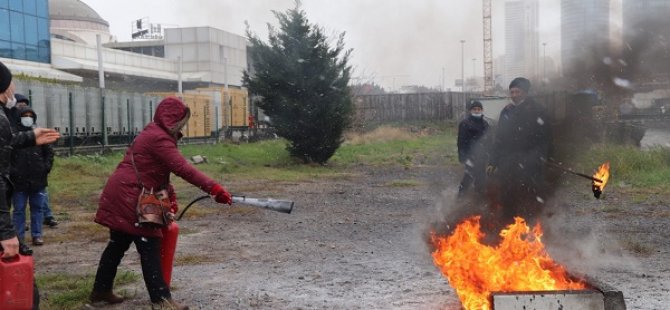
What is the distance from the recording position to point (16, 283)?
3.57 m

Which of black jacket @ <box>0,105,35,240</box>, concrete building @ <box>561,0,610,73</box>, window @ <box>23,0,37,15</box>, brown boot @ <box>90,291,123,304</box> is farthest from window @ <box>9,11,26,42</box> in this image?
black jacket @ <box>0,105,35,240</box>

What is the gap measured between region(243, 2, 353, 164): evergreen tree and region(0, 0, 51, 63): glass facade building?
2098 cm

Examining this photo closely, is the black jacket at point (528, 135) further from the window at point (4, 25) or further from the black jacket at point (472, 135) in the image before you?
the window at point (4, 25)

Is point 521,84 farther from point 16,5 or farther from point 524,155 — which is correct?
point 16,5

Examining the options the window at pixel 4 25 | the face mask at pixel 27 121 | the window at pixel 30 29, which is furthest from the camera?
the window at pixel 30 29

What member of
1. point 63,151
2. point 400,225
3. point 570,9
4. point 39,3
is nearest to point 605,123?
point 570,9

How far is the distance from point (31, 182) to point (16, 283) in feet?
14.9

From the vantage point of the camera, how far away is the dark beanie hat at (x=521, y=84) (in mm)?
6688

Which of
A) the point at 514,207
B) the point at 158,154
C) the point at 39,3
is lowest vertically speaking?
the point at 514,207

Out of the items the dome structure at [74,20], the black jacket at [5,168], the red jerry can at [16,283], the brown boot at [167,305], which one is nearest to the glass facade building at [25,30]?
the dome structure at [74,20]

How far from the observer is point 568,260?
6.73 metres

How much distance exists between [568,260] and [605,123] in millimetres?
2598

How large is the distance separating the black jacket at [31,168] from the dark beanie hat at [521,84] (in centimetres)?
544

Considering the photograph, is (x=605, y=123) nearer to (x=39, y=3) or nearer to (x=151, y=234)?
(x=151, y=234)
